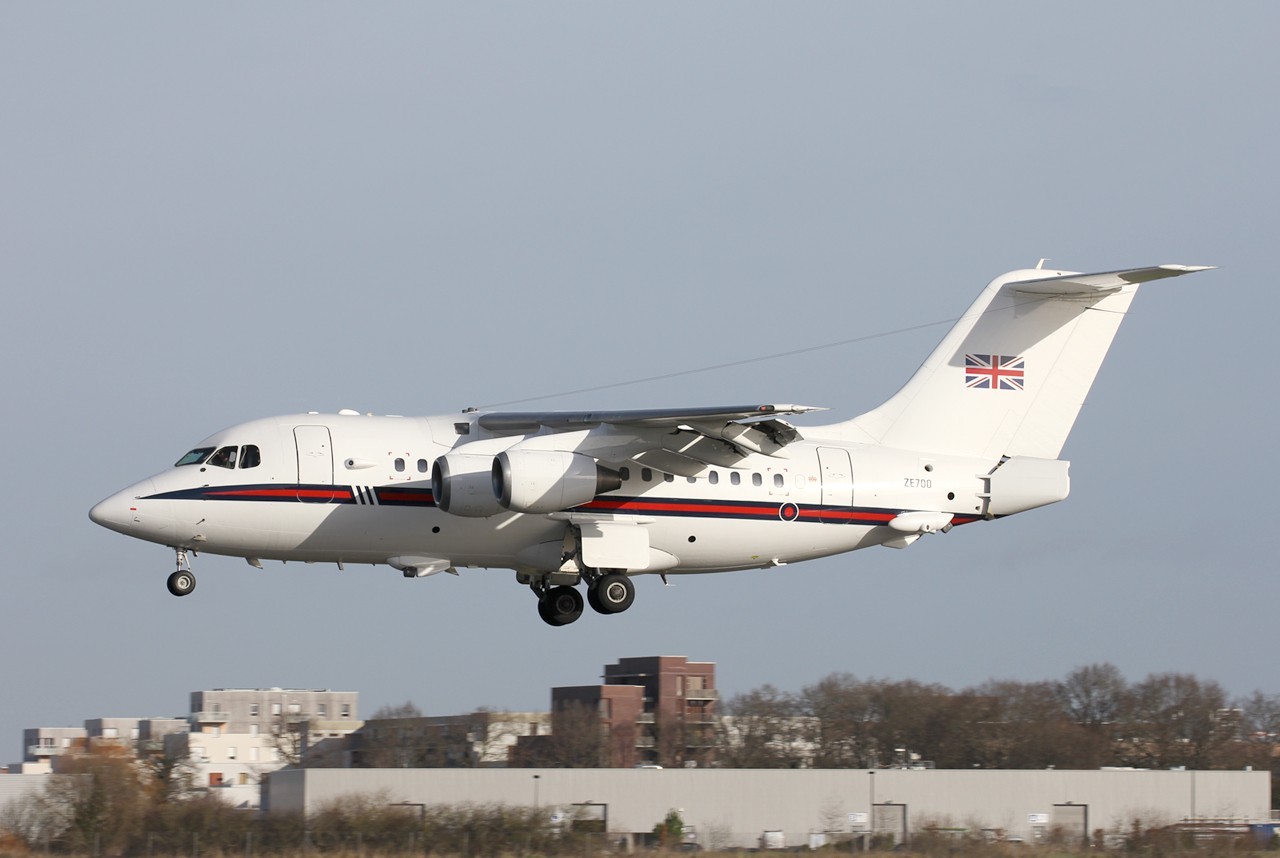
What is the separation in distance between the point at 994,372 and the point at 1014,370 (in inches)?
11.6

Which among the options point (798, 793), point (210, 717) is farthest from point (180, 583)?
point (210, 717)

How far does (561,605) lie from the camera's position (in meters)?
23.2

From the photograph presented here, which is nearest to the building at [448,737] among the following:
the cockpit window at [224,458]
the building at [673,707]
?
the building at [673,707]

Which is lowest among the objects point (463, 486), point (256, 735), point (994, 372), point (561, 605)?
point (256, 735)

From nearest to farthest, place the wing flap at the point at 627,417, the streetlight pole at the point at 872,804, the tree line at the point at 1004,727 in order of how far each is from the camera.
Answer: the wing flap at the point at 627,417 → the streetlight pole at the point at 872,804 → the tree line at the point at 1004,727

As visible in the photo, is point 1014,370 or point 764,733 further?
point 764,733

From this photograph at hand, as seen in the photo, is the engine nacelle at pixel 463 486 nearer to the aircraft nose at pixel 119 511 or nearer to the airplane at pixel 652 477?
the airplane at pixel 652 477

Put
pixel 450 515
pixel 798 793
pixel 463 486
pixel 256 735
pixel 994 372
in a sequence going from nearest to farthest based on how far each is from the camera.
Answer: pixel 463 486 < pixel 450 515 < pixel 994 372 < pixel 798 793 < pixel 256 735

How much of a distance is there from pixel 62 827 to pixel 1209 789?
2007 centimetres

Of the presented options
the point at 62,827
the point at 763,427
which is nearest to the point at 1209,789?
the point at 763,427

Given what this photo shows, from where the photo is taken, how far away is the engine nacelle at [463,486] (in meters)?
20.5

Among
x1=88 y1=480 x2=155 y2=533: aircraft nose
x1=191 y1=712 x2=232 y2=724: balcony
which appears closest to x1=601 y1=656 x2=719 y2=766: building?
x1=88 y1=480 x2=155 y2=533: aircraft nose

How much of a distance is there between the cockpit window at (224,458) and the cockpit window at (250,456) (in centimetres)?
11

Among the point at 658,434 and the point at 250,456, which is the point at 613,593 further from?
the point at 250,456
